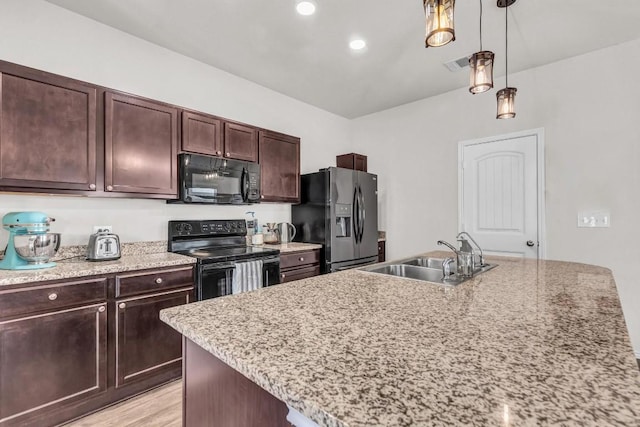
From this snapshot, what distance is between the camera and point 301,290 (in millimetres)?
1319

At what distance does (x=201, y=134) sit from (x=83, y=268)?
54.2 inches

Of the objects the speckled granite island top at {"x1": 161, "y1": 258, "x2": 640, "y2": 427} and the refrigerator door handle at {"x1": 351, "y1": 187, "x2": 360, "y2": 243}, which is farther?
the refrigerator door handle at {"x1": 351, "y1": 187, "x2": 360, "y2": 243}

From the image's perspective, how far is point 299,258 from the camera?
3154mm

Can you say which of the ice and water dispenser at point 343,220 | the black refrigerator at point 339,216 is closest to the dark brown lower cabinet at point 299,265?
the black refrigerator at point 339,216

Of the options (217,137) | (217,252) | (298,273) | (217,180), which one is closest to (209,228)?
(217,252)

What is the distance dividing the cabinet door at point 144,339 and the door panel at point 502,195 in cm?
306

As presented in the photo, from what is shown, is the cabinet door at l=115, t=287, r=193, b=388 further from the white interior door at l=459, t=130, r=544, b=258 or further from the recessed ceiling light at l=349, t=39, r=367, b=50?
the white interior door at l=459, t=130, r=544, b=258

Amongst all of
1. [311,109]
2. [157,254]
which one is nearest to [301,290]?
[157,254]

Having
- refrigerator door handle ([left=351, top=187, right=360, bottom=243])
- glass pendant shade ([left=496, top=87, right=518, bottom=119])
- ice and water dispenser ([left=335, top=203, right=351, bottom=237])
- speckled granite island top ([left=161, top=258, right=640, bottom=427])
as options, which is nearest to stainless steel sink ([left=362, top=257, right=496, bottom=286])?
speckled granite island top ([left=161, top=258, right=640, bottom=427])

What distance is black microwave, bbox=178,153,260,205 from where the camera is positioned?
101 inches

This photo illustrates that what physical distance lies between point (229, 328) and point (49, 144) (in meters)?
1.94

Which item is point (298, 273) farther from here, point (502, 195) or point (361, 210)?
point (502, 195)

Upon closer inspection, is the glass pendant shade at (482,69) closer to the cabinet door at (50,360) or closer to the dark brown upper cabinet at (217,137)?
the dark brown upper cabinet at (217,137)

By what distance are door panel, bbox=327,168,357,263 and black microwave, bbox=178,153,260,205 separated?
0.84 metres
